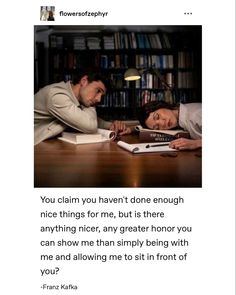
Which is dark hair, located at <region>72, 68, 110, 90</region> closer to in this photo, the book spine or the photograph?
the photograph

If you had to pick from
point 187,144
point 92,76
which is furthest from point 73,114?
point 187,144

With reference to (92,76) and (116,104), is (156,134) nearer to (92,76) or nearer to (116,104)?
(116,104)

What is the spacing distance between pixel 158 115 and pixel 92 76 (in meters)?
0.24

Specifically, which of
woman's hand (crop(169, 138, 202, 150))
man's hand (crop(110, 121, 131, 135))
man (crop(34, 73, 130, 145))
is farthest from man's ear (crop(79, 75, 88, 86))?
woman's hand (crop(169, 138, 202, 150))

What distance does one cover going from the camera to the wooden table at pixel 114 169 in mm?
1188

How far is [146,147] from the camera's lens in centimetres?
127
